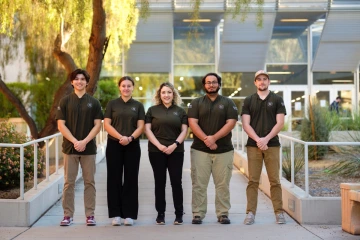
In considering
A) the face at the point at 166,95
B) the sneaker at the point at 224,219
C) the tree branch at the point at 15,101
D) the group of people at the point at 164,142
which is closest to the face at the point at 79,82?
the group of people at the point at 164,142

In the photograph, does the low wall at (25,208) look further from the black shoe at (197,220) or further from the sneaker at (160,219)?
the black shoe at (197,220)

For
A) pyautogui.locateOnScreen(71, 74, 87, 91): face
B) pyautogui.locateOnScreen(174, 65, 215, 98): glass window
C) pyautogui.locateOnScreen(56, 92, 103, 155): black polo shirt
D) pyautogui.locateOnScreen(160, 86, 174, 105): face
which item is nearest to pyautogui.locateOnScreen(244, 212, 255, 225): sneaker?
pyautogui.locateOnScreen(160, 86, 174, 105): face

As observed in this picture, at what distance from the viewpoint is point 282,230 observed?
7.58 m

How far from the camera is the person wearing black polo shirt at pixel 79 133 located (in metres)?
7.69

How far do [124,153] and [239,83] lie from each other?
20.7 m

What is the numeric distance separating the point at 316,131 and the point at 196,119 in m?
7.25

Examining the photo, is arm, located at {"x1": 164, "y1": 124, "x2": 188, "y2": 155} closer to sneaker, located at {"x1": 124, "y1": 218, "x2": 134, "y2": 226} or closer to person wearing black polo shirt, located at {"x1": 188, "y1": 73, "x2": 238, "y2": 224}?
person wearing black polo shirt, located at {"x1": 188, "y1": 73, "x2": 238, "y2": 224}

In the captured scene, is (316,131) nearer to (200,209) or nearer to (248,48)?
(200,209)

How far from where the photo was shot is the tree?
1324cm

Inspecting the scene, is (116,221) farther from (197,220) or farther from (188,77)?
(188,77)

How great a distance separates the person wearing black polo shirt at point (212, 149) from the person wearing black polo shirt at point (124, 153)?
74cm

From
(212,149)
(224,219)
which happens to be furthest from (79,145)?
(224,219)

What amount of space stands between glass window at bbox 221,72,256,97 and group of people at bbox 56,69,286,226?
2011 centimetres

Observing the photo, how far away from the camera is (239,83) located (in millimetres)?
28047
